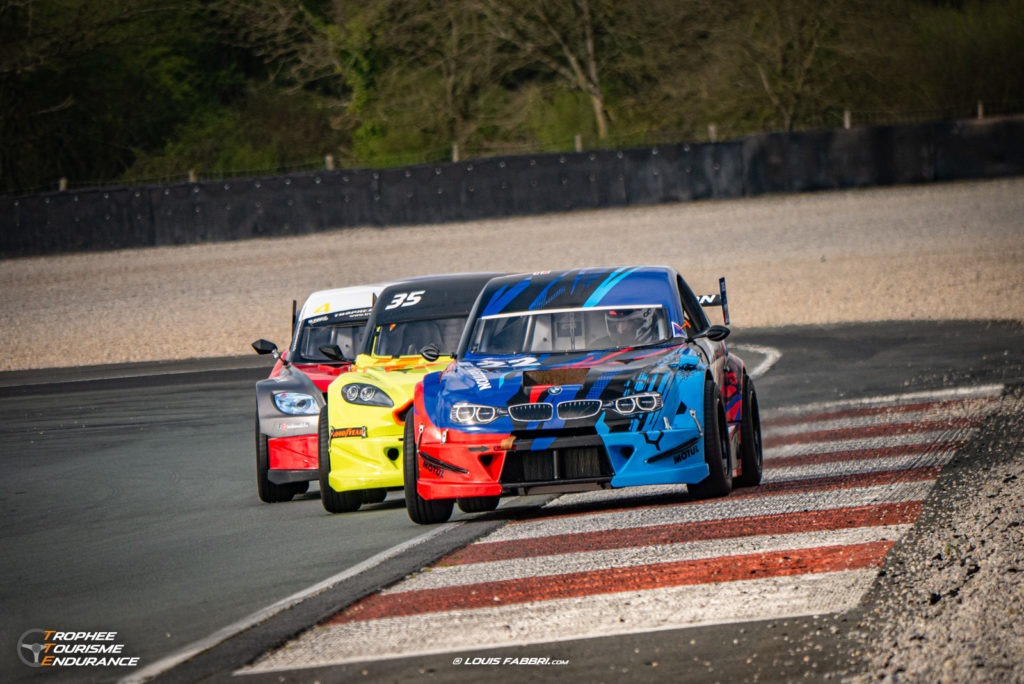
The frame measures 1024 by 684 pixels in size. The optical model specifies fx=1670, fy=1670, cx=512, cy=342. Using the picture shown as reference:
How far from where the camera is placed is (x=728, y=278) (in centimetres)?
2784

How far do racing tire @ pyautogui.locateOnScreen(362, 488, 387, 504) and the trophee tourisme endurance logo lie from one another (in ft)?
11.3

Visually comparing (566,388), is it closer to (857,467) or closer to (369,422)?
(369,422)

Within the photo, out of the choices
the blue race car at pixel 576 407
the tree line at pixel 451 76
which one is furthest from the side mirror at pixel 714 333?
the tree line at pixel 451 76

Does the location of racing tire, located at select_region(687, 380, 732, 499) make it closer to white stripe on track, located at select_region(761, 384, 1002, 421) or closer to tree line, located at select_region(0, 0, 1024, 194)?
white stripe on track, located at select_region(761, 384, 1002, 421)

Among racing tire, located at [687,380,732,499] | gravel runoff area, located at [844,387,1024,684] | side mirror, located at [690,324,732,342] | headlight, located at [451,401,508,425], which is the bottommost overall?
→ gravel runoff area, located at [844,387,1024,684]

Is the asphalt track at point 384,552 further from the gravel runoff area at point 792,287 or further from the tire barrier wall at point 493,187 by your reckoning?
the tire barrier wall at point 493,187

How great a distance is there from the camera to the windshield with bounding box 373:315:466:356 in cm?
1101

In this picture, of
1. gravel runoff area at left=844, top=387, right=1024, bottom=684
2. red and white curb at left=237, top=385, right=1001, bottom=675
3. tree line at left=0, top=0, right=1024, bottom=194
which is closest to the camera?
gravel runoff area at left=844, top=387, right=1024, bottom=684

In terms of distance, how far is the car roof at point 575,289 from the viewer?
9578 millimetres

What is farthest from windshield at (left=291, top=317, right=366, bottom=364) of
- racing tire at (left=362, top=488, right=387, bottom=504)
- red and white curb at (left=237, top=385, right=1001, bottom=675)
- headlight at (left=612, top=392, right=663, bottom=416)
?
headlight at (left=612, top=392, right=663, bottom=416)

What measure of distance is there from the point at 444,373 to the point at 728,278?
19139 millimetres

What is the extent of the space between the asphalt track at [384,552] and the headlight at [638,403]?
1.86 ft

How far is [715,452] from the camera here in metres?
8.53

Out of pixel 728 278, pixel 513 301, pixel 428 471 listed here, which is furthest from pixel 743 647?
pixel 728 278
